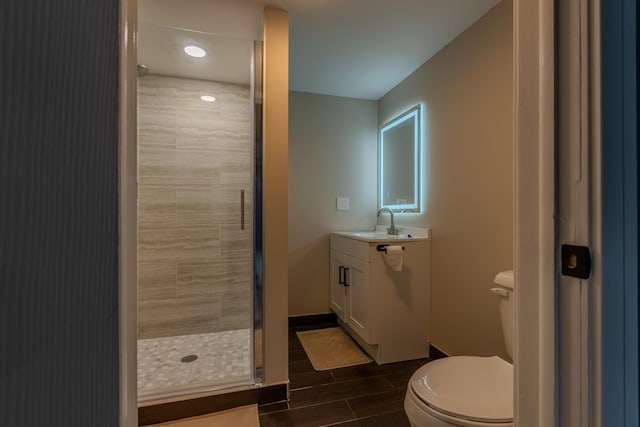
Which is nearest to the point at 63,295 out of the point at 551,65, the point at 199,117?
the point at 551,65

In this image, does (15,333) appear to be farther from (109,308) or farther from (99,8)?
(99,8)

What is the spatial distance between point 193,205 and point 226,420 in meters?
1.60

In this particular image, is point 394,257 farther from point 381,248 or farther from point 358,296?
point 358,296

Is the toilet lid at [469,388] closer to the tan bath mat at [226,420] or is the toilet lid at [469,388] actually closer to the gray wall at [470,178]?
the gray wall at [470,178]

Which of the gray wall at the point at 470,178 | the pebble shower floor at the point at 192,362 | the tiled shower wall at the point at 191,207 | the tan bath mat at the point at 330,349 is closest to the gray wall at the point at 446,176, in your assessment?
the gray wall at the point at 470,178

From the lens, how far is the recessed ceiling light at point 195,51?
1938mm

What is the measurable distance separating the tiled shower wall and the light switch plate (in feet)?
3.14

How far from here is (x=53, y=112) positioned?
26cm

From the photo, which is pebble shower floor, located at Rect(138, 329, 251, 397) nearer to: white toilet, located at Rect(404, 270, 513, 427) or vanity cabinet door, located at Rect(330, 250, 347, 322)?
vanity cabinet door, located at Rect(330, 250, 347, 322)

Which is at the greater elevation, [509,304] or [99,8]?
[99,8]

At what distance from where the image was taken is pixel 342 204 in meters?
2.72

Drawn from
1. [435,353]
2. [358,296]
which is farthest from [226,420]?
[435,353]

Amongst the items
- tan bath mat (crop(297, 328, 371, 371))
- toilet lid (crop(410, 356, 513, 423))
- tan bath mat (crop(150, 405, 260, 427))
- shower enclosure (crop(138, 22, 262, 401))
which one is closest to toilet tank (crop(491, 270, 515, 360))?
toilet lid (crop(410, 356, 513, 423))

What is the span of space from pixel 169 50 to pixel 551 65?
89.4 inches
